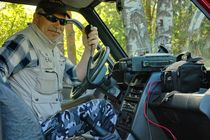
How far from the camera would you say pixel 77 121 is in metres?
2.79

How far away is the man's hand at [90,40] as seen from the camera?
307cm

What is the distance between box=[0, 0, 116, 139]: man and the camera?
265 centimetres

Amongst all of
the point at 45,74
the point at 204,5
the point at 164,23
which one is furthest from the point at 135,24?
the point at 204,5

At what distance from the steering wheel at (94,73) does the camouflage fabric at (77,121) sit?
23 centimetres

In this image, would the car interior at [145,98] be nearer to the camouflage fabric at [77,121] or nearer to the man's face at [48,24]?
the camouflage fabric at [77,121]

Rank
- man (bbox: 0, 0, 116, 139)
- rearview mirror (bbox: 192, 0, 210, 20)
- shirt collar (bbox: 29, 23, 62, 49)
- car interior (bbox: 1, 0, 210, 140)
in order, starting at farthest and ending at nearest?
shirt collar (bbox: 29, 23, 62, 49) → man (bbox: 0, 0, 116, 139) → car interior (bbox: 1, 0, 210, 140) → rearview mirror (bbox: 192, 0, 210, 20)

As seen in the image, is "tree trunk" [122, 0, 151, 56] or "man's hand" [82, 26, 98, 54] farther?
"tree trunk" [122, 0, 151, 56]

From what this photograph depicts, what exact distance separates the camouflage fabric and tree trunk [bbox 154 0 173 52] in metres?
2.89

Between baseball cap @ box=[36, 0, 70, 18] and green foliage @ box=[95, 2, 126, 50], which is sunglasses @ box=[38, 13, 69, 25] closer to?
baseball cap @ box=[36, 0, 70, 18]

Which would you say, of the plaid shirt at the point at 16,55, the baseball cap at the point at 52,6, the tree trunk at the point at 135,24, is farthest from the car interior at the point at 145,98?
the tree trunk at the point at 135,24

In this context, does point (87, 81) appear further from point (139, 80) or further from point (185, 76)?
point (185, 76)

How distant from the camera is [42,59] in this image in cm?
279

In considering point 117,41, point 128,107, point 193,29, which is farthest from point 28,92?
point 193,29

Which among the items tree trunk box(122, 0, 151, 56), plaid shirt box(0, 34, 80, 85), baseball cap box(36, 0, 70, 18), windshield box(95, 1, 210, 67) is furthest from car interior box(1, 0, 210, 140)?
tree trunk box(122, 0, 151, 56)
